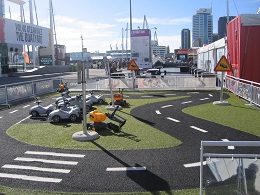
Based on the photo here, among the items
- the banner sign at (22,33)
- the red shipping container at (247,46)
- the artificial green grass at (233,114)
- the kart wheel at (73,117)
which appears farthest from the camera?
the banner sign at (22,33)

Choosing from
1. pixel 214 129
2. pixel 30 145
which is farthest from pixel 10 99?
pixel 214 129

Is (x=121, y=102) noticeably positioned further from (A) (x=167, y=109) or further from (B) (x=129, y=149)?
(B) (x=129, y=149)

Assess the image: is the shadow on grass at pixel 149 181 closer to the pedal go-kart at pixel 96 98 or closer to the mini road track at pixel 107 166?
the mini road track at pixel 107 166

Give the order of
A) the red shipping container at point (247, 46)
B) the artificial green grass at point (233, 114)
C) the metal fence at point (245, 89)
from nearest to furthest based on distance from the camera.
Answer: the artificial green grass at point (233, 114) < the metal fence at point (245, 89) < the red shipping container at point (247, 46)

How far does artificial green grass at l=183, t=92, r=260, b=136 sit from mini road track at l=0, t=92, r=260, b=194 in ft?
2.91

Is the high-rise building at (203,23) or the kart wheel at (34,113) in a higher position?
the high-rise building at (203,23)

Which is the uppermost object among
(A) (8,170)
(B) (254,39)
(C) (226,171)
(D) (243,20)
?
(D) (243,20)

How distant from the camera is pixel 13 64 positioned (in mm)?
48125

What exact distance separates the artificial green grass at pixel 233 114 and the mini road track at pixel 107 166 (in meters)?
0.89

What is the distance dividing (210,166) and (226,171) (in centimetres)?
25

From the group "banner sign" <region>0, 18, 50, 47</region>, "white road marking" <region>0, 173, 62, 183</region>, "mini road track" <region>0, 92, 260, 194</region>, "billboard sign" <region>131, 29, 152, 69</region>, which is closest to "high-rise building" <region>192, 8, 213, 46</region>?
"banner sign" <region>0, 18, 50, 47</region>

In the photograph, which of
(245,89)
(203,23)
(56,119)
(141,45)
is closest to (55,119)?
(56,119)

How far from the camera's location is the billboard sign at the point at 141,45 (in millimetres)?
36719

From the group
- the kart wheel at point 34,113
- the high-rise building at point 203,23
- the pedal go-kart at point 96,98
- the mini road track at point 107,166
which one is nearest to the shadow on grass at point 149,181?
the mini road track at point 107,166
